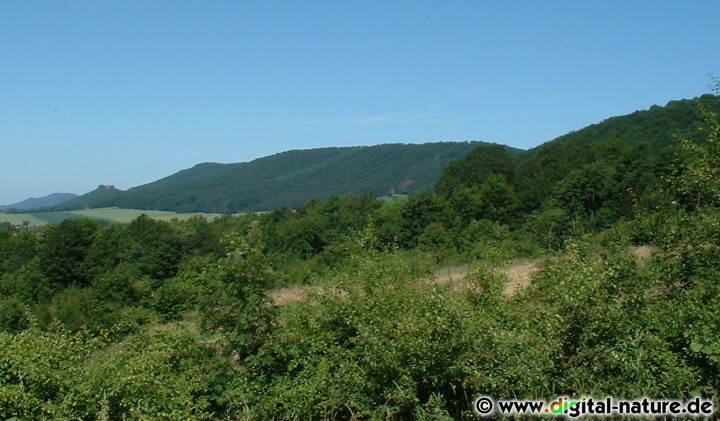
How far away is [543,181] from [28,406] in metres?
50.3

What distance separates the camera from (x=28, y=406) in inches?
275

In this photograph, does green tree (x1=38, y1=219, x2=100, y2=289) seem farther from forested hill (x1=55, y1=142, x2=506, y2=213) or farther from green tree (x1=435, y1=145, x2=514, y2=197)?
forested hill (x1=55, y1=142, x2=506, y2=213)

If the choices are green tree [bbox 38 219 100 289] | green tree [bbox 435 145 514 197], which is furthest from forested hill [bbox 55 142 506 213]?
green tree [bbox 38 219 100 289]

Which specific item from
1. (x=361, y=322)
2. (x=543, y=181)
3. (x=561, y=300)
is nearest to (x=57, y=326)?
(x=361, y=322)

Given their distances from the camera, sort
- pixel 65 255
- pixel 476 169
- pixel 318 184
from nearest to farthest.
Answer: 1. pixel 65 255
2. pixel 476 169
3. pixel 318 184

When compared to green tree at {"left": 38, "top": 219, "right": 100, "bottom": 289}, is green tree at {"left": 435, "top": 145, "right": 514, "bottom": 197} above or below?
above

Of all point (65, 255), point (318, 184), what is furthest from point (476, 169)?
point (318, 184)

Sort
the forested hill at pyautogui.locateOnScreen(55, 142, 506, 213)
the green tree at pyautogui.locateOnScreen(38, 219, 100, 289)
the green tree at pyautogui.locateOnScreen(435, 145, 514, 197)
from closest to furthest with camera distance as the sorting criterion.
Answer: the green tree at pyautogui.locateOnScreen(38, 219, 100, 289)
the green tree at pyautogui.locateOnScreen(435, 145, 514, 197)
the forested hill at pyautogui.locateOnScreen(55, 142, 506, 213)

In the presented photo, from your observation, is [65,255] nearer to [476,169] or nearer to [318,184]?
[476,169]

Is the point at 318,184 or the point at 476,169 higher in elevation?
the point at 318,184

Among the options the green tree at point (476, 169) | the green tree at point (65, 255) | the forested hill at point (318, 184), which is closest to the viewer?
the green tree at point (65, 255)

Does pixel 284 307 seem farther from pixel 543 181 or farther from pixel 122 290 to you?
pixel 543 181

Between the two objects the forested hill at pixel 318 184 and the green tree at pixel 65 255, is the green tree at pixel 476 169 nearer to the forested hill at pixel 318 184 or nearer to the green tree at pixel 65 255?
the green tree at pixel 65 255

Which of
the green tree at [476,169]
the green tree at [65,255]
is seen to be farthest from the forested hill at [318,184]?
the green tree at [65,255]
